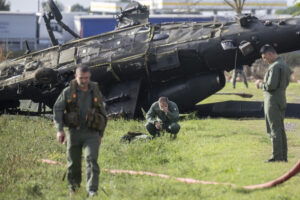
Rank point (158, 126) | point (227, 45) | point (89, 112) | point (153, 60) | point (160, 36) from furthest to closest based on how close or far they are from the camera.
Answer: point (160, 36) → point (153, 60) → point (227, 45) → point (158, 126) → point (89, 112)

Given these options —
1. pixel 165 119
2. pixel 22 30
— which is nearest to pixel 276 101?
pixel 165 119

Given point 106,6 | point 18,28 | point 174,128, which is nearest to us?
point 174,128

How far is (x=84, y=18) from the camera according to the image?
163ft

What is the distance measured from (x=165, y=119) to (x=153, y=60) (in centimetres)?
398

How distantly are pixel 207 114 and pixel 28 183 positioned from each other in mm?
9969

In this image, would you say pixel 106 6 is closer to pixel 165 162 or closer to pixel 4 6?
pixel 4 6

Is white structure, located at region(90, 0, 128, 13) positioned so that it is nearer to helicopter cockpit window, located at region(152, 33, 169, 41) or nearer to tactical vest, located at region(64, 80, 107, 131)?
helicopter cockpit window, located at region(152, 33, 169, 41)

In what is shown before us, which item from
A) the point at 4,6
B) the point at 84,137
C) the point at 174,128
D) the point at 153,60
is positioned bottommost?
the point at 4,6

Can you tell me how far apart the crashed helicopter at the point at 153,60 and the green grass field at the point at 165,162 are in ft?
5.22

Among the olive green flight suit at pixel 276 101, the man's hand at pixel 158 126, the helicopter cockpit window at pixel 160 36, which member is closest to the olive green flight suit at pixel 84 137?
the olive green flight suit at pixel 276 101

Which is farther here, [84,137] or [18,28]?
[18,28]

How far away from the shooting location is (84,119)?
8.94 meters

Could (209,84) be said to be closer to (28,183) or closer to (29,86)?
(29,86)

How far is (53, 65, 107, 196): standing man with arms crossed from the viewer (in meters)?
8.79
